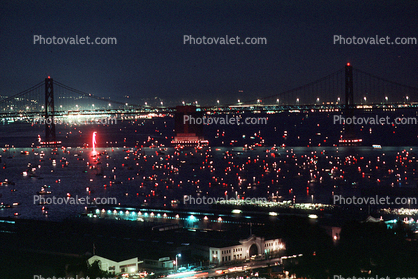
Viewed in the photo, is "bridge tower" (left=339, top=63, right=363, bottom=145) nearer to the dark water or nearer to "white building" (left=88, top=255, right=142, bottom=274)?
the dark water

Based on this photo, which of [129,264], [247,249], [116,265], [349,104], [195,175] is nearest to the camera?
[116,265]

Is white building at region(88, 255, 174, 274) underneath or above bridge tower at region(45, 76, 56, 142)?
underneath

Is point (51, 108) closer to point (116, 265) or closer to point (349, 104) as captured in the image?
point (349, 104)

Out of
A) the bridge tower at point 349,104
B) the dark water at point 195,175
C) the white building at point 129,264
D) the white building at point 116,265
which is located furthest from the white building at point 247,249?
the bridge tower at point 349,104

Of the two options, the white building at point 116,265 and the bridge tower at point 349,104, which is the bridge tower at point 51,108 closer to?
the bridge tower at point 349,104

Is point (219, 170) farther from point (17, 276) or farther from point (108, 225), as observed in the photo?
point (17, 276)

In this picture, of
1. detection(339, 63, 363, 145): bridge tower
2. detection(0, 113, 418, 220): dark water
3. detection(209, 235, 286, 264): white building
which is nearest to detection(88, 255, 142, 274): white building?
detection(209, 235, 286, 264): white building

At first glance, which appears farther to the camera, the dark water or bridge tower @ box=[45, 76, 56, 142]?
bridge tower @ box=[45, 76, 56, 142]

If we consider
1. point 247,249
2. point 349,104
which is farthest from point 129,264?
point 349,104
